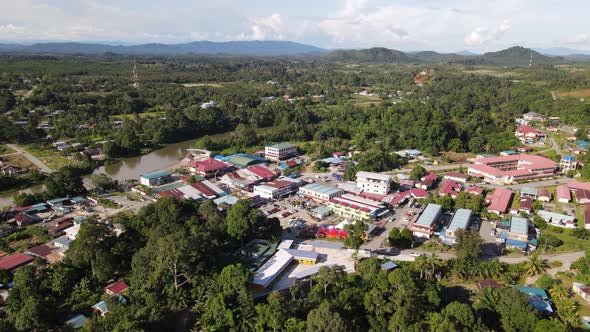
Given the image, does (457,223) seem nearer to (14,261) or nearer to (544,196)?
(544,196)

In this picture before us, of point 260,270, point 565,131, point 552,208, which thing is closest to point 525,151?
point 565,131

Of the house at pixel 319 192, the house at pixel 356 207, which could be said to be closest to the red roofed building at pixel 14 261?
the house at pixel 319 192

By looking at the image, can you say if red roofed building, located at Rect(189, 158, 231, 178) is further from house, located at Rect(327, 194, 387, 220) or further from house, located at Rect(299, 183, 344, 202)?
house, located at Rect(327, 194, 387, 220)

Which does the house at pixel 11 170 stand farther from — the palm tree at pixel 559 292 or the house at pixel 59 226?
the palm tree at pixel 559 292

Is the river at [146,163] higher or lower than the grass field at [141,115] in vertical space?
lower

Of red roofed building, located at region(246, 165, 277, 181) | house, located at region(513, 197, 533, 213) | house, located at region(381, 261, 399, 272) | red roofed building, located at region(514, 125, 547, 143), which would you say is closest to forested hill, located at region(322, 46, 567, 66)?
red roofed building, located at region(514, 125, 547, 143)
